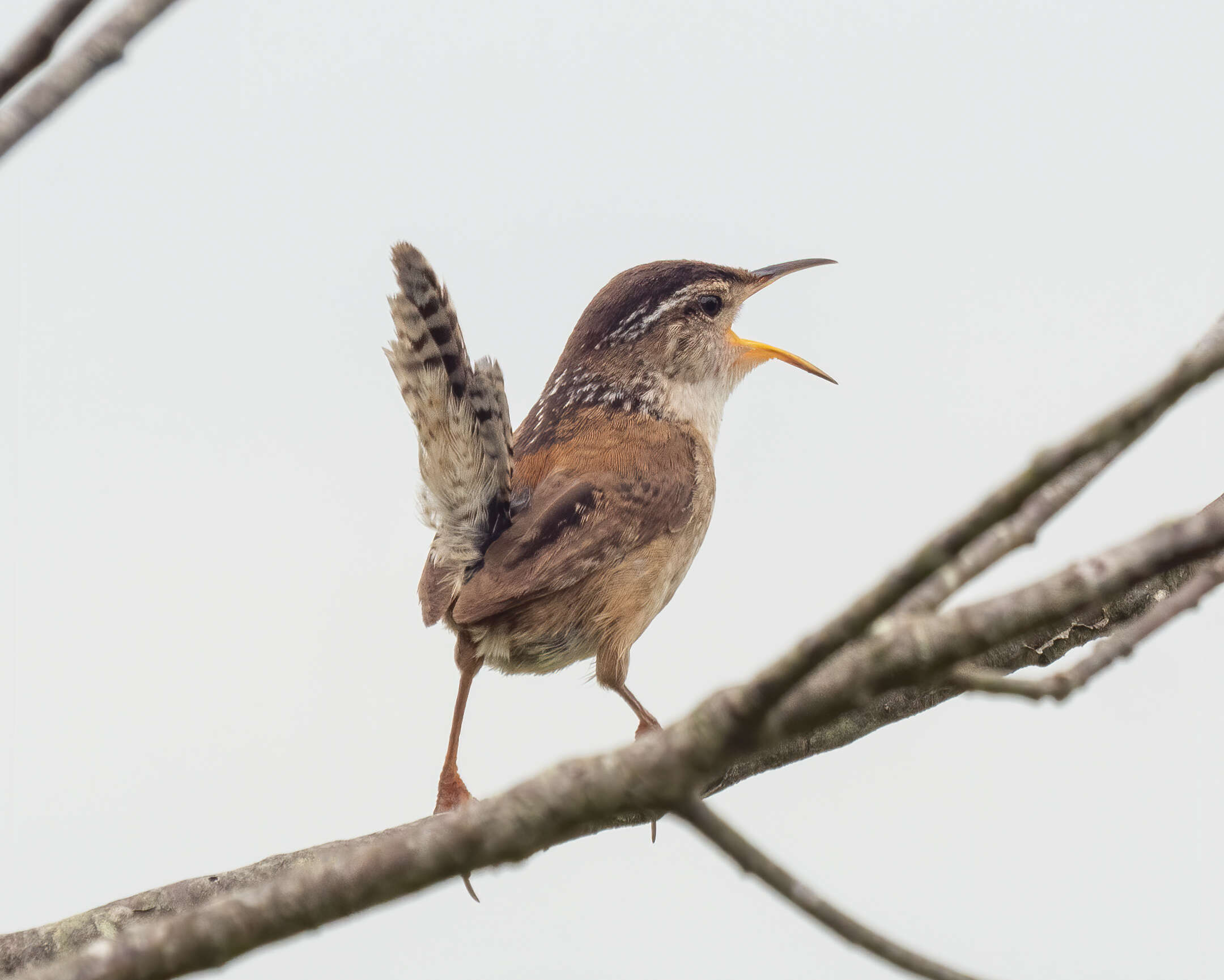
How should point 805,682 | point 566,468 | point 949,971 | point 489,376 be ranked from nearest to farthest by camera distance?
point 805,682 → point 949,971 → point 489,376 → point 566,468

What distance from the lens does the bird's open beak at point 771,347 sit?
6.32 m

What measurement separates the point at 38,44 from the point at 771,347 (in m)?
4.92

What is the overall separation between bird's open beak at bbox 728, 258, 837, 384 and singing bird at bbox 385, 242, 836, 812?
0.61 metres

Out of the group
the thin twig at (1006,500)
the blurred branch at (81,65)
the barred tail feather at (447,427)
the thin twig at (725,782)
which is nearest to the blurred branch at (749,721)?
the thin twig at (1006,500)

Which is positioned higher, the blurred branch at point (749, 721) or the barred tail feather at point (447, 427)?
the barred tail feather at point (447, 427)

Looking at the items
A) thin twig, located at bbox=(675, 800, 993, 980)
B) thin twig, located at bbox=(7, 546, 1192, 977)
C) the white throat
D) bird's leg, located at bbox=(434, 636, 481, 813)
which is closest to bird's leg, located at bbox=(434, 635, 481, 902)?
bird's leg, located at bbox=(434, 636, 481, 813)

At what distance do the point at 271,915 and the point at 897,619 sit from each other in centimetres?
91

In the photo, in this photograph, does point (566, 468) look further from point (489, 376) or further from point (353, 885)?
point (353, 885)

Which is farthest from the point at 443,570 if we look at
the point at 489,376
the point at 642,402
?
the point at 642,402

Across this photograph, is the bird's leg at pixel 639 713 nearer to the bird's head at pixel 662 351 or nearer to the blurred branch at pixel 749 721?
the bird's head at pixel 662 351

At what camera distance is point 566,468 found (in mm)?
5418

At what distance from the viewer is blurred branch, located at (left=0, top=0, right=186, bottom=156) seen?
1.87 metres

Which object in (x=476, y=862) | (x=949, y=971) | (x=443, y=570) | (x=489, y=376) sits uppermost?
(x=489, y=376)

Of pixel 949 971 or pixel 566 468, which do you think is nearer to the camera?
pixel 949 971
